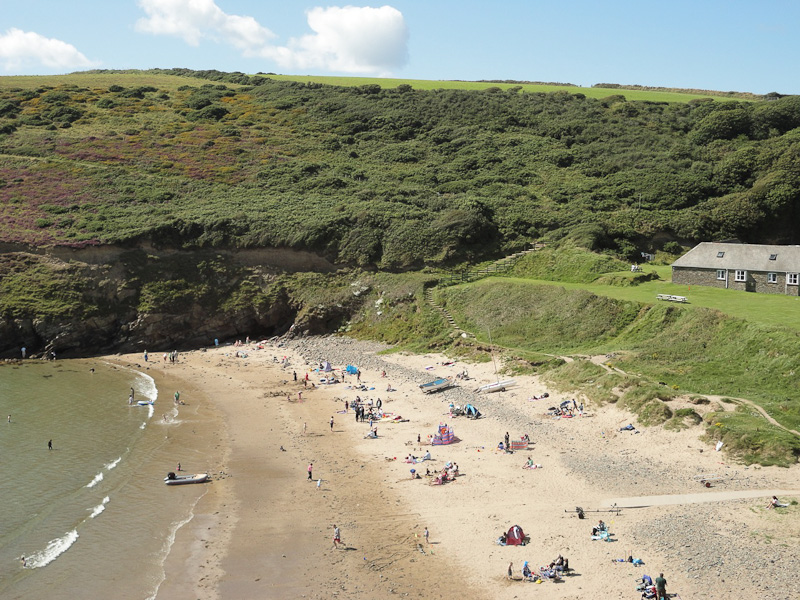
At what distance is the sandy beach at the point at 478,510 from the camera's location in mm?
20500

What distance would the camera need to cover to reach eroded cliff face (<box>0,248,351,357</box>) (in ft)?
177

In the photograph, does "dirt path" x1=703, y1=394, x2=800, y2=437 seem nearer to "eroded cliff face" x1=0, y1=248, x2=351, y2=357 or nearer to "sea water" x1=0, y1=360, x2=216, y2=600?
"sea water" x1=0, y1=360, x2=216, y2=600

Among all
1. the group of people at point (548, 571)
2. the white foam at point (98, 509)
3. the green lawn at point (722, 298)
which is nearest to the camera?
the group of people at point (548, 571)

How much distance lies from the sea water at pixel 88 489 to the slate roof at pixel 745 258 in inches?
1332

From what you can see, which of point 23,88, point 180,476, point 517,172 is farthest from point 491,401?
point 23,88

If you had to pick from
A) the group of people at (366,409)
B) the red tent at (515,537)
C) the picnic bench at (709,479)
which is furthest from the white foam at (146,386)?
the picnic bench at (709,479)

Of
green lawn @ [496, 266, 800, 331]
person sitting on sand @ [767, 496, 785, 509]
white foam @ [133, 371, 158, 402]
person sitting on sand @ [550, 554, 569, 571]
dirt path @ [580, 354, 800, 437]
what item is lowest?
white foam @ [133, 371, 158, 402]

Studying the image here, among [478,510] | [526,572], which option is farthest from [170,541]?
[526,572]

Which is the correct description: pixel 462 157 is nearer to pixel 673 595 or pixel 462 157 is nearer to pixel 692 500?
pixel 692 500

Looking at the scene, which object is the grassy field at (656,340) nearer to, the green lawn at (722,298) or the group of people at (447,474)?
the green lawn at (722,298)

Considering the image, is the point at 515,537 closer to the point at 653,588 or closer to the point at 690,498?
the point at 653,588

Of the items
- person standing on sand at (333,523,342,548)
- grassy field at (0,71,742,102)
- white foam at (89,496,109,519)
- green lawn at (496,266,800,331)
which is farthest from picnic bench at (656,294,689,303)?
grassy field at (0,71,742,102)

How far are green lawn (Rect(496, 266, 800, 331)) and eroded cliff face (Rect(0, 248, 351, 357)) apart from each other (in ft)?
69.5

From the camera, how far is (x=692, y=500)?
23.9 m
